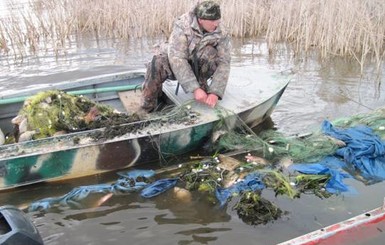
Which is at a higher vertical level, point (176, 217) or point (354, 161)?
point (354, 161)

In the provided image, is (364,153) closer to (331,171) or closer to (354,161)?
(354,161)

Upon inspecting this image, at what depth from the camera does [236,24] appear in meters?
9.97

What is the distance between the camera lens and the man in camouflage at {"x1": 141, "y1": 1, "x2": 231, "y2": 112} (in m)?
4.64


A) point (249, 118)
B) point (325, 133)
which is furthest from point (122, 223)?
point (325, 133)

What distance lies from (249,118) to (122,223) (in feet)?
6.83

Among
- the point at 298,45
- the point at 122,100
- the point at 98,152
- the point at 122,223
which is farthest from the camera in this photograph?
the point at 298,45

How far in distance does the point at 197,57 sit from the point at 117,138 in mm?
1348

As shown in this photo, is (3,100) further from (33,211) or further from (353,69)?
(353,69)

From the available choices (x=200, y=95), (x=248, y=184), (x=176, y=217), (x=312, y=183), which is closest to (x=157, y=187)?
(x=176, y=217)

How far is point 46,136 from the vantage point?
4418mm

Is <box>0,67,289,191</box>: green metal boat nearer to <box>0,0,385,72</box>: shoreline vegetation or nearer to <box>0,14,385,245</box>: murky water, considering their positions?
<box>0,14,385,245</box>: murky water

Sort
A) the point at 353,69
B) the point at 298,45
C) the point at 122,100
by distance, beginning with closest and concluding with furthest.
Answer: the point at 122,100 → the point at 353,69 → the point at 298,45

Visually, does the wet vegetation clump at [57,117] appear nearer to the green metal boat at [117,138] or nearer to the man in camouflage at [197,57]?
the green metal boat at [117,138]

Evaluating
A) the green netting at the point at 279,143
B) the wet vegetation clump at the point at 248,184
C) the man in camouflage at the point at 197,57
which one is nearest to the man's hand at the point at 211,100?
the man in camouflage at the point at 197,57
